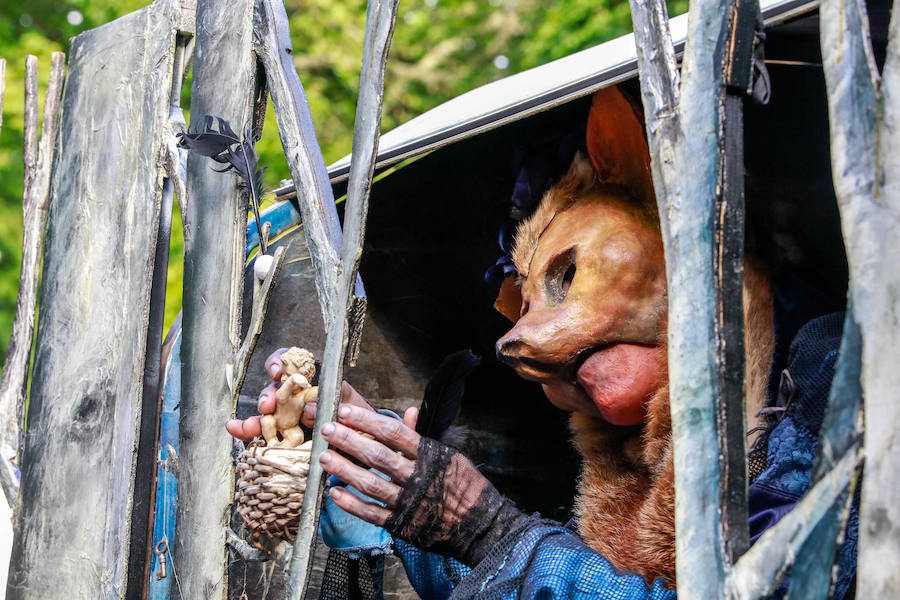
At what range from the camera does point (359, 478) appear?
1.84 metres

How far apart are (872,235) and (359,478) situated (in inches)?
41.9

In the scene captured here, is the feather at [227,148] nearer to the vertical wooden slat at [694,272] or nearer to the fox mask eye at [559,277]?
the fox mask eye at [559,277]

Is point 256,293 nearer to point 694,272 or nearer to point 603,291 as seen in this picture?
point 603,291

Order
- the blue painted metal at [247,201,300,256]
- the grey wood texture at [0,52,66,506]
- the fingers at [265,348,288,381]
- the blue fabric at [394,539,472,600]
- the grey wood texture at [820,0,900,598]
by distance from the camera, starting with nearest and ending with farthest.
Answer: the grey wood texture at [820,0,900,598], the fingers at [265,348,288,381], the blue fabric at [394,539,472,600], the grey wood texture at [0,52,66,506], the blue painted metal at [247,201,300,256]

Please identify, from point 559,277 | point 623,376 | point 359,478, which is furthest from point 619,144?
point 359,478

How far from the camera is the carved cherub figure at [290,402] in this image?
199 cm

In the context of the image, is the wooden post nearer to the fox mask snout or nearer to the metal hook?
the fox mask snout

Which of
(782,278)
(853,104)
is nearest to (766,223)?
(782,278)

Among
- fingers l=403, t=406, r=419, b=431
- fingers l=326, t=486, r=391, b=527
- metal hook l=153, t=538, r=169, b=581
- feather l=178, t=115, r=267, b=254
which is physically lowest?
metal hook l=153, t=538, r=169, b=581

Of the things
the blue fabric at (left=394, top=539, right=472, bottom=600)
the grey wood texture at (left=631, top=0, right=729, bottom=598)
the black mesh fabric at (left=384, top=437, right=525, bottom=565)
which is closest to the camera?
the grey wood texture at (left=631, top=0, right=729, bottom=598)

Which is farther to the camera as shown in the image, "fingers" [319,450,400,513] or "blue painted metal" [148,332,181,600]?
"blue painted metal" [148,332,181,600]

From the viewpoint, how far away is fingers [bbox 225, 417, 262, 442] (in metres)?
2.00

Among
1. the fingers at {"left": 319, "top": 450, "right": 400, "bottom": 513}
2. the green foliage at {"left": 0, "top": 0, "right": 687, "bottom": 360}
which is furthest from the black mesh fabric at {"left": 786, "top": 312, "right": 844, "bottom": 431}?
the green foliage at {"left": 0, "top": 0, "right": 687, "bottom": 360}

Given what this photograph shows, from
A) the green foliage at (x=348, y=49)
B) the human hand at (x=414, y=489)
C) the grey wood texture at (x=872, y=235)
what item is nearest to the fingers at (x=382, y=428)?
the human hand at (x=414, y=489)
